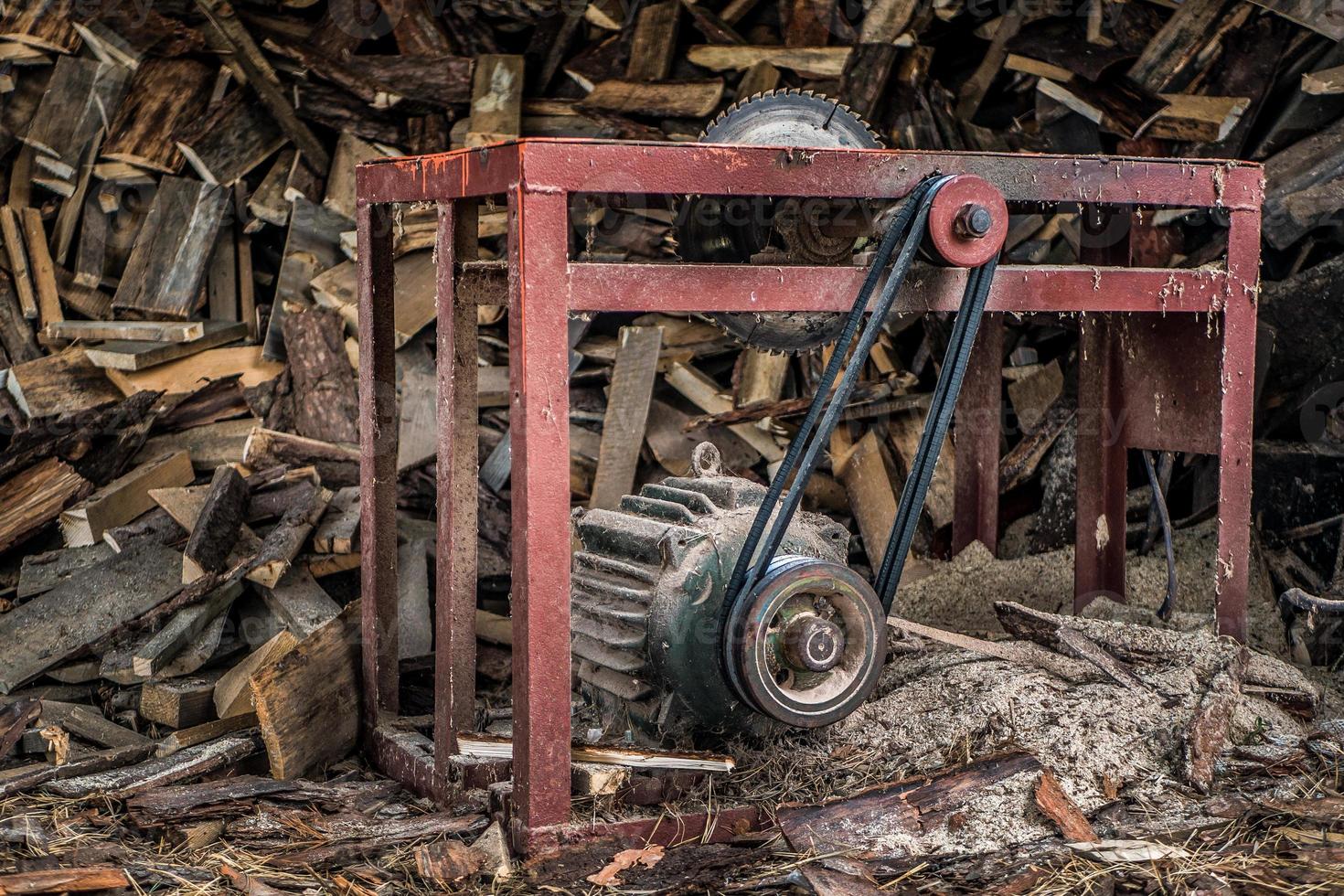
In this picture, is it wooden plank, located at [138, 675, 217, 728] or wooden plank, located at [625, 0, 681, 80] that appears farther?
wooden plank, located at [625, 0, 681, 80]

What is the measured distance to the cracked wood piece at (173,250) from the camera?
5766 mm

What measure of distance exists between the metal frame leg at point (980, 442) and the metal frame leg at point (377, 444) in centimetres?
202

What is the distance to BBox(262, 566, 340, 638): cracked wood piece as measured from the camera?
464cm

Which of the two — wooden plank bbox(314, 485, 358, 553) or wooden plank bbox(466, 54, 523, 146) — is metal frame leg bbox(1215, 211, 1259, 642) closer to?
wooden plank bbox(314, 485, 358, 553)

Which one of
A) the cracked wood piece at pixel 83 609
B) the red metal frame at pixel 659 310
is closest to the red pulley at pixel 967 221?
the red metal frame at pixel 659 310

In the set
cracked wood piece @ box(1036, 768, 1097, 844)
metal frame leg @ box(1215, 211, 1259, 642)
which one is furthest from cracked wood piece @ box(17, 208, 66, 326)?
metal frame leg @ box(1215, 211, 1259, 642)

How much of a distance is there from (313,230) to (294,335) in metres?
0.53

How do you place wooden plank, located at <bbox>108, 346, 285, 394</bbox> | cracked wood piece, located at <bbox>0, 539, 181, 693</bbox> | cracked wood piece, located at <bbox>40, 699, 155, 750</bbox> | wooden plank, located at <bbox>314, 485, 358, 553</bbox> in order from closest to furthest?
cracked wood piece, located at <bbox>40, 699, 155, 750</bbox> < cracked wood piece, located at <bbox>0, 539, 181, 693</bbox> < wooden plank, located at <bbox>314, 485, 358, 553</bbox> < wooden plank, located at <bbox>108, 346, 285, 394</bbox>

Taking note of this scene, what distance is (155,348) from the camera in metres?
5.62

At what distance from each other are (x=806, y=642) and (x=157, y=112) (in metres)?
4.04

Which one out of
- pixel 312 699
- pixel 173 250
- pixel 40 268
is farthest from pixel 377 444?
pixel 40 268

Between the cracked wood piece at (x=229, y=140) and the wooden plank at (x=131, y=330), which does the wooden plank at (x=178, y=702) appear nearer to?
the wooden plank at (x=131, y=330)

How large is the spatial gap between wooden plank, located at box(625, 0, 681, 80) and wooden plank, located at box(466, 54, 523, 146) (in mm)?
483

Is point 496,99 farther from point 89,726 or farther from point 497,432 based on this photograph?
point 89,726
